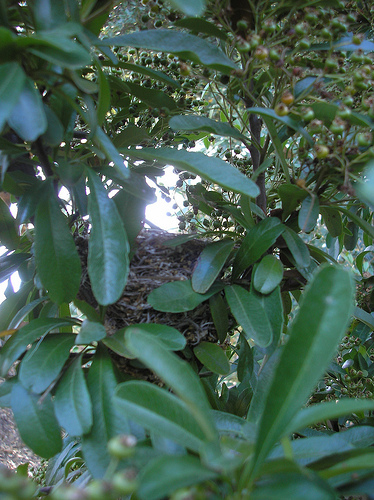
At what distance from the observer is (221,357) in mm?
758

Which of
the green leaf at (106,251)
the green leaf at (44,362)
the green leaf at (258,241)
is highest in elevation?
the green leaf at (106,251)

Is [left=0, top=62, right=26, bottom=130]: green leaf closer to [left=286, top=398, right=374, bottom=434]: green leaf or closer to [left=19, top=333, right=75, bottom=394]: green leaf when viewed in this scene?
[left=19, top=333, right=75, bottom=394]: green leaf

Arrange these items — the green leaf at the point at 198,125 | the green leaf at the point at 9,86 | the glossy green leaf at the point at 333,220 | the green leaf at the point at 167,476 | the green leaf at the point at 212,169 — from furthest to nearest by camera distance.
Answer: the glossy green leaf at the point at 333,220 < the green leaf at the point at 198,125 < the green leaf at the point at 212,169 < the green leaf at the point at 9,86 < the green leaf at the point at 167,476

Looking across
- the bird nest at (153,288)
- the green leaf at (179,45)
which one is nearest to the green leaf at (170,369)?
the bird nest at (153,288)

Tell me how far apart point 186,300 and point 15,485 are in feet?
1.47

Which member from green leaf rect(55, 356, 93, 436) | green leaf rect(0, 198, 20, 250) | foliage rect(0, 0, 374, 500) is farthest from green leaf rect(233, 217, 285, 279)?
green leaf rect(0, 198, 20, 250)

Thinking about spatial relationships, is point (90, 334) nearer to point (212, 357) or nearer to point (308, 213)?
point (212, 357)

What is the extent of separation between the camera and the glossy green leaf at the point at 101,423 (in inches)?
21.4

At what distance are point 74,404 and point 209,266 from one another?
34 centimetres

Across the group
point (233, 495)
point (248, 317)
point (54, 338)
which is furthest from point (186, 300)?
point (233, 495)

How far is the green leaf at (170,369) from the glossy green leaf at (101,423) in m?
0.14

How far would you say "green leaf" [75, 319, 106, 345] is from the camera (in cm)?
61

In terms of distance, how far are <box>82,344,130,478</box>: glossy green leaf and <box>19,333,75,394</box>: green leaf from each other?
55 millimetres

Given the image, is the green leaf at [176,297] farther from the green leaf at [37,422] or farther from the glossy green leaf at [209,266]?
the green leaf at [37,422]
